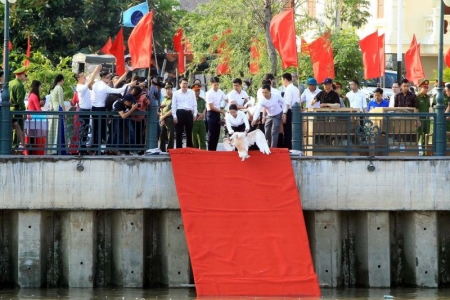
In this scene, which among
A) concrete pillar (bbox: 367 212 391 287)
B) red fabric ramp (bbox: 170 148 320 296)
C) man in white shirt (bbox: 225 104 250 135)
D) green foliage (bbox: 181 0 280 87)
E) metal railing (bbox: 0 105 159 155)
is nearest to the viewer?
red fabric ramp (bbox: 170 148 320 296)

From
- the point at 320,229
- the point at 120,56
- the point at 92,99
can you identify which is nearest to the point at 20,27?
the point at 120,56

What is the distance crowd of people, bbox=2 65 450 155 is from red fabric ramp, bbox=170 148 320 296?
0.94 meters

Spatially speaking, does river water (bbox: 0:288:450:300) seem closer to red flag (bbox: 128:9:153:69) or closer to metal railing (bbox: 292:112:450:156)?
metal railing (bbox: 292:112:450:156)

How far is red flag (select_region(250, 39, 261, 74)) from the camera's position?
33.4 metres

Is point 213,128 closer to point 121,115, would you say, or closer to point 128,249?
point 121,115

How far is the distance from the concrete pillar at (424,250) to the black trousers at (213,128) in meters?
4.23

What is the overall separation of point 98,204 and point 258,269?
287cm

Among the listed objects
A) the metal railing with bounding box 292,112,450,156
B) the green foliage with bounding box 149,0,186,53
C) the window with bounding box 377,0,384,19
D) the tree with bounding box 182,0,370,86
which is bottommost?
the metal railing with bounding box 292,112,450,156

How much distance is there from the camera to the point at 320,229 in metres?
20.7

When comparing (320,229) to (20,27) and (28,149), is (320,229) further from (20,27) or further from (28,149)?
(20,27)

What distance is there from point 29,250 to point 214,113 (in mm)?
4876

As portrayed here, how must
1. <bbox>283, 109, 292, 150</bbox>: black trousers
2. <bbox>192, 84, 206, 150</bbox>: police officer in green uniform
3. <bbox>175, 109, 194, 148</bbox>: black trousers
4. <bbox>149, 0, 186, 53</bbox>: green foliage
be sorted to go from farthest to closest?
<bbox>149, 0, 186, 53</bbox>: green foliage < <bbox>192, 84, 206, 150</bbox>: police officer in green uniform < <bbox>283, 109, 292, 150</bbox>: black trousers < <bbox>175, 109, 194, 148</bbox>: black trousers

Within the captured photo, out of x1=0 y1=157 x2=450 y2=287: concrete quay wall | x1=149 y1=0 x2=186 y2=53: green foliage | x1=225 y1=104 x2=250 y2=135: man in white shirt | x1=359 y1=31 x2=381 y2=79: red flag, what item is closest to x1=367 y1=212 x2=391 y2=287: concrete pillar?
x1=0 y1=157 x2=450 y2=287: concrete quay wall

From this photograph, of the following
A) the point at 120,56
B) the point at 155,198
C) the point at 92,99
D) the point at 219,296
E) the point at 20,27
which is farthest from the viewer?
the point at 20,27
